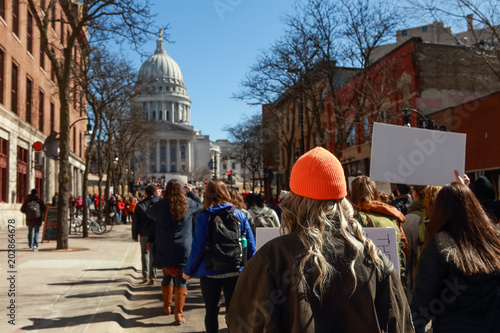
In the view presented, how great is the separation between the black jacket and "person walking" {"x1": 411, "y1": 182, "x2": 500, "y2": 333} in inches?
260

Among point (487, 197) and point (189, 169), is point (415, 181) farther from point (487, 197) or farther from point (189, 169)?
point (189, 169)

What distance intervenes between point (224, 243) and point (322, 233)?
11.1 ft

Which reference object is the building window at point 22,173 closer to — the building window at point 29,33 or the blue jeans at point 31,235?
the building window at point 29,33

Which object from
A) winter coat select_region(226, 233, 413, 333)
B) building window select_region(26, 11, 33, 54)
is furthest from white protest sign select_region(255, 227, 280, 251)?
building window select_region(26, 11, 33, 54)

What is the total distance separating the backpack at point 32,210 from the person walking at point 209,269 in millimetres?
10796

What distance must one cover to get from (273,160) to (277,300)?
57.0m

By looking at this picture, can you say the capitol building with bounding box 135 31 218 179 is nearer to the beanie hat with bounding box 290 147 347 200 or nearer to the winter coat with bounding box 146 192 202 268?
the winter coat with bounding box 146 192 202 268

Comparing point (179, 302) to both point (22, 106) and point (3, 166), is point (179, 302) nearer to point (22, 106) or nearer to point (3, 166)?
point (3, 166)

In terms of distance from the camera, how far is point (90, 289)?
29.0 feet

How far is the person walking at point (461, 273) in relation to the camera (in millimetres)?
3098

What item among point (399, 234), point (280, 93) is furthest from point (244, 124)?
point (399, 234)

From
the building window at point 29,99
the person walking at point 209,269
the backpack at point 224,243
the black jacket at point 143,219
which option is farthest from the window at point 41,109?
the backpack at point 224,243

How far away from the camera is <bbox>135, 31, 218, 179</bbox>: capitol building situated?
14175 cm

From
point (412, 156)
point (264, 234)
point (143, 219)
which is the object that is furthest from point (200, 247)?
point (143, 219)
